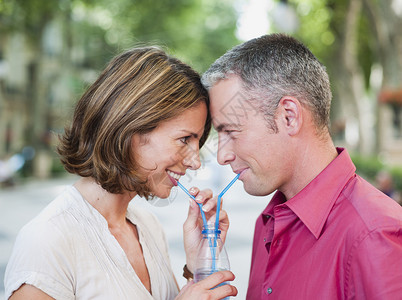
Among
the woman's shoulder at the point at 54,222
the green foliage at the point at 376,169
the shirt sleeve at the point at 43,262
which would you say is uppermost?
the green foliage at the point at 376,169

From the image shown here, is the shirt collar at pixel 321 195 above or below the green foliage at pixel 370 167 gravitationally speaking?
below

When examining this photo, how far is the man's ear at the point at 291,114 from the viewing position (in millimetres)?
1977

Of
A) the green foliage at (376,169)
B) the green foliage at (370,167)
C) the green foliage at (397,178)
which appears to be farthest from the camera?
the green foliage at (370,167)

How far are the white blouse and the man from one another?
1.96ft

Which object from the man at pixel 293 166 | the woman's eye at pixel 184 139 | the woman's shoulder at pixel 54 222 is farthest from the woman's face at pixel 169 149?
the woman's shoulder at pixel 54 222

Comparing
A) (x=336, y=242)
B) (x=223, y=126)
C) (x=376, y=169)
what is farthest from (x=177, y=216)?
(x=336, y=242)

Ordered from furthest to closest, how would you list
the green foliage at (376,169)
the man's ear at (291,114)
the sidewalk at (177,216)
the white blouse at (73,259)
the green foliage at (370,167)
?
the green foliage at (370,167), the green foliage at (376,169), the sidewalk at (177,216), the man's ear at (291,114), the white blouse at (73,259)

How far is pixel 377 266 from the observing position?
156 centimetres

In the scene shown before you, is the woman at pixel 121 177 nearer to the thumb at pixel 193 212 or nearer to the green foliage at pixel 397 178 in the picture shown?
the thumb at pixel 193 212

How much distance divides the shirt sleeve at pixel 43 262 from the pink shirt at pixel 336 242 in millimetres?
799

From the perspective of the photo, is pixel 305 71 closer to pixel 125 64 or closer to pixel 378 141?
pixel 125 64

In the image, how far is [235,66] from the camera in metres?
2.09

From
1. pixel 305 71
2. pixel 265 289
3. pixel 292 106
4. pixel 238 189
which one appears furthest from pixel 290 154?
pixel 238 189

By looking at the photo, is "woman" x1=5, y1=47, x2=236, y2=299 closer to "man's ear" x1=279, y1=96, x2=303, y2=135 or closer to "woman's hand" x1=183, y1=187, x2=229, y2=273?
"woman's hand" x1=183, y1=187, x2=229, y2=273
